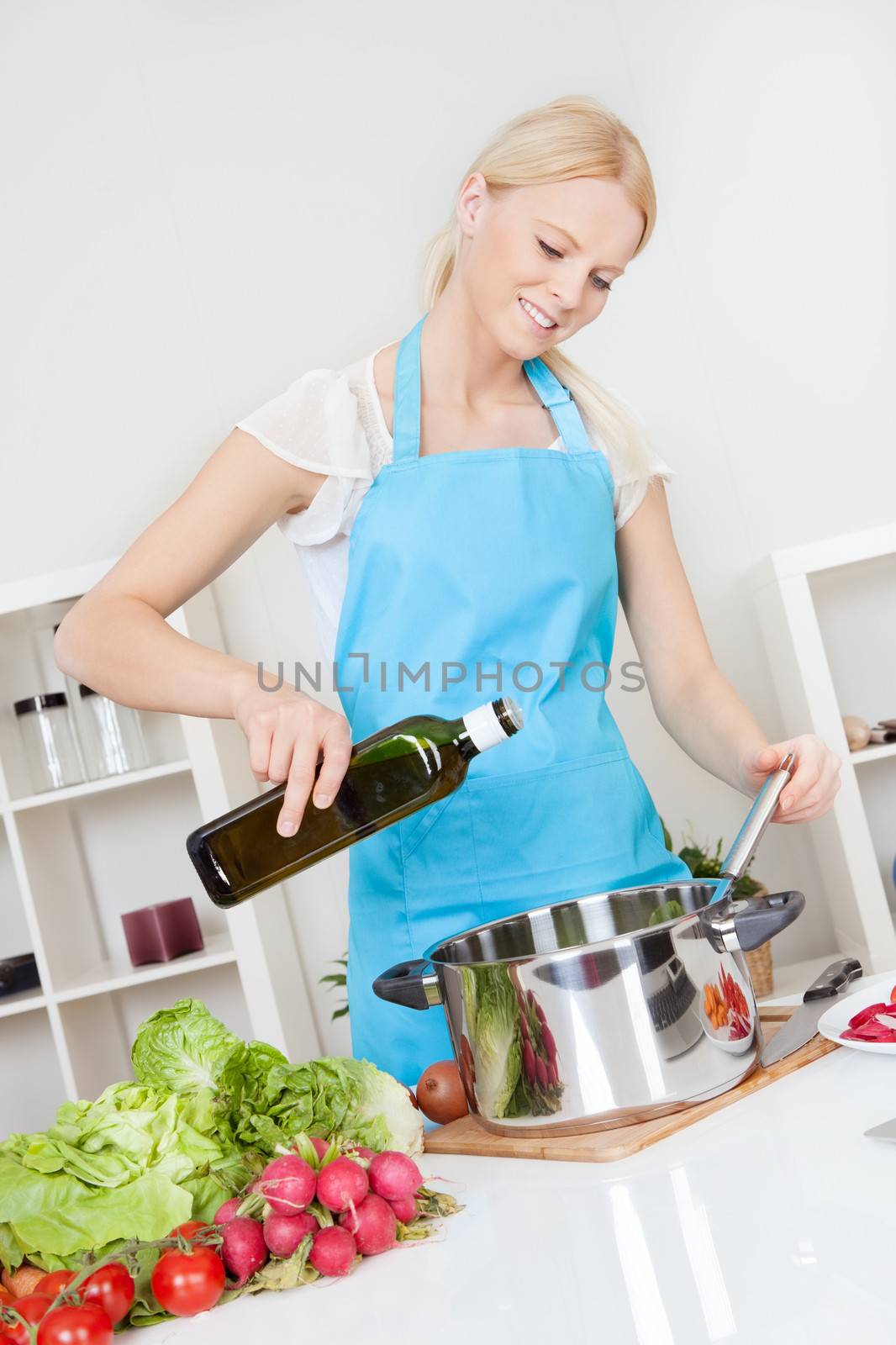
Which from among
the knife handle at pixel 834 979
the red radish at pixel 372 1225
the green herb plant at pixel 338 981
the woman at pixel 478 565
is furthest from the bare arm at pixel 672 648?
the green herb plant at pixel 338 981

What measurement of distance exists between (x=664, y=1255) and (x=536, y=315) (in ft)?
3.40

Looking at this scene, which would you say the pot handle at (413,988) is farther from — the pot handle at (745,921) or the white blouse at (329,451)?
the white blouse at (329,451)

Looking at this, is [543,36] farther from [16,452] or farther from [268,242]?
[16,452]

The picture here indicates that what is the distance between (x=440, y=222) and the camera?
2721 mm

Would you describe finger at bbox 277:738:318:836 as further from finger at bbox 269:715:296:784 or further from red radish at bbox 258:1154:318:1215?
red radish at bbox 258:1154:318:1215

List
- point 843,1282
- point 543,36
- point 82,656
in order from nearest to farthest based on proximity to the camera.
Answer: point 843,1282 < point 82,656 < point 543,36

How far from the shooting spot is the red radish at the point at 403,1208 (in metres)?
0.79

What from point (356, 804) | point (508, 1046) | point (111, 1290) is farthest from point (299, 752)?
point (111, 1290)

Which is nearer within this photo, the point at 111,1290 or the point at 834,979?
the point at 111,1290

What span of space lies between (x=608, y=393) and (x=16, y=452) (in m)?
1.67

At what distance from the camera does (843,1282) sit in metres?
0.61

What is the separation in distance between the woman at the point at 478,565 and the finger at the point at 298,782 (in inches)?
16.6

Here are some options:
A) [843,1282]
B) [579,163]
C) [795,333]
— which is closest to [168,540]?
[579,163]

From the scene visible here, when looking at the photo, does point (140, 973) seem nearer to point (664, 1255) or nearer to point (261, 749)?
point (261, 749)
